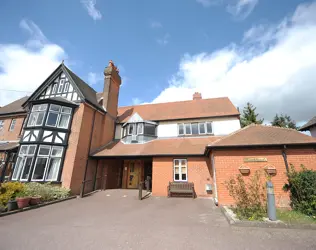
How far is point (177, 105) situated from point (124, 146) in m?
8.20

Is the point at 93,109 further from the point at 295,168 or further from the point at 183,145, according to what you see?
the point at 295,168

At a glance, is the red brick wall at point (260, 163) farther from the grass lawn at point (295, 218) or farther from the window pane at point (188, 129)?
the window pane at point (188, 129)

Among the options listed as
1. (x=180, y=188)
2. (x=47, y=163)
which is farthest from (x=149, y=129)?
(x=47, y=163)

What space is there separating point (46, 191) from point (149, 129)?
9.49 metres

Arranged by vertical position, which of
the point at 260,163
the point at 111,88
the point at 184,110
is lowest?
the point at 260,163

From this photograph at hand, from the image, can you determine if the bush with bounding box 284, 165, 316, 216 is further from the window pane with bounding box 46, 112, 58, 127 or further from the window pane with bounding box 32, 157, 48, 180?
the window pane with bounding box 46, 112, 58, 127

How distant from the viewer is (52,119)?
12.7 metres

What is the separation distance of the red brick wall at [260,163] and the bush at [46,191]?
10.3 m

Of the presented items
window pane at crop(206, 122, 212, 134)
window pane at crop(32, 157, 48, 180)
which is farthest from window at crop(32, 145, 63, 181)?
window pane at crop(206, 122, 212, 134)

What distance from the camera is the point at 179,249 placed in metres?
4.05

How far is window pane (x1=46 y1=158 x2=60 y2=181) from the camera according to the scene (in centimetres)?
1140

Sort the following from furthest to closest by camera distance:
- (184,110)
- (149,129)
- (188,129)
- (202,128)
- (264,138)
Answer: (184,110) → (149,129) → (188,129) → (202,128) → (264,138)

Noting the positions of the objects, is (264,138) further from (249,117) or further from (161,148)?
(249,117)

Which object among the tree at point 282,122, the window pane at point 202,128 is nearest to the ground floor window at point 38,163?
the window pane at point 202,128
